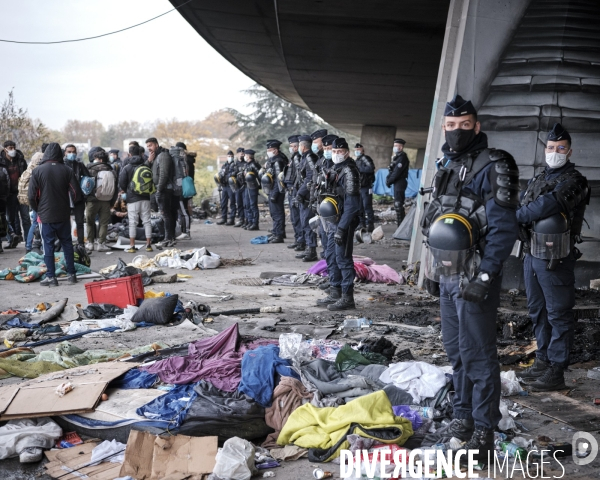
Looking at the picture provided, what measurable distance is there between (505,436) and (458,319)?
2.94ft

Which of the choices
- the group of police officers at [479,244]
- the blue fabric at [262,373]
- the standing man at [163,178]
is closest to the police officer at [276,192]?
the standing man at [163,178]

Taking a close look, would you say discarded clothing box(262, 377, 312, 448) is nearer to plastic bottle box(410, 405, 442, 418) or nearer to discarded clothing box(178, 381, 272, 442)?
discarded clothing box(178, 381, 272, 442)

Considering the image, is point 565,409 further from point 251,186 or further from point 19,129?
point 19,129

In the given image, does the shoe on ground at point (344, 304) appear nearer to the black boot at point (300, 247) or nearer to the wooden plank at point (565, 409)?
the wooden plank at point (565, 409)

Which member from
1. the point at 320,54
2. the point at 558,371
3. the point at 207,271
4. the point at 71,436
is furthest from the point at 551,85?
the point at 320,54

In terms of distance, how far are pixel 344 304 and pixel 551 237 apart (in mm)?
3692

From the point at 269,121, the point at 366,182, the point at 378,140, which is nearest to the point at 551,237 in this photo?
the point at 366,182

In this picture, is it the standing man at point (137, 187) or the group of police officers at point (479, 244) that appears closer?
the group of police officers at point (479, 244)

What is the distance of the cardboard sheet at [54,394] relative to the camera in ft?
16.3

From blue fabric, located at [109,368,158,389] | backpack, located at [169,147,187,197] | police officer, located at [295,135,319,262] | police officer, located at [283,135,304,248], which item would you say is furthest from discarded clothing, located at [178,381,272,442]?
backpack, located at [169,147,187,197]

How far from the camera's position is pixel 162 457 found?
4449mm

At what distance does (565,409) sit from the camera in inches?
211

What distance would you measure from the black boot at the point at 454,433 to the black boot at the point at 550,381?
4.86ft

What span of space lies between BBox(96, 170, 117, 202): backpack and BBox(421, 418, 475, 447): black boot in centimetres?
1075
